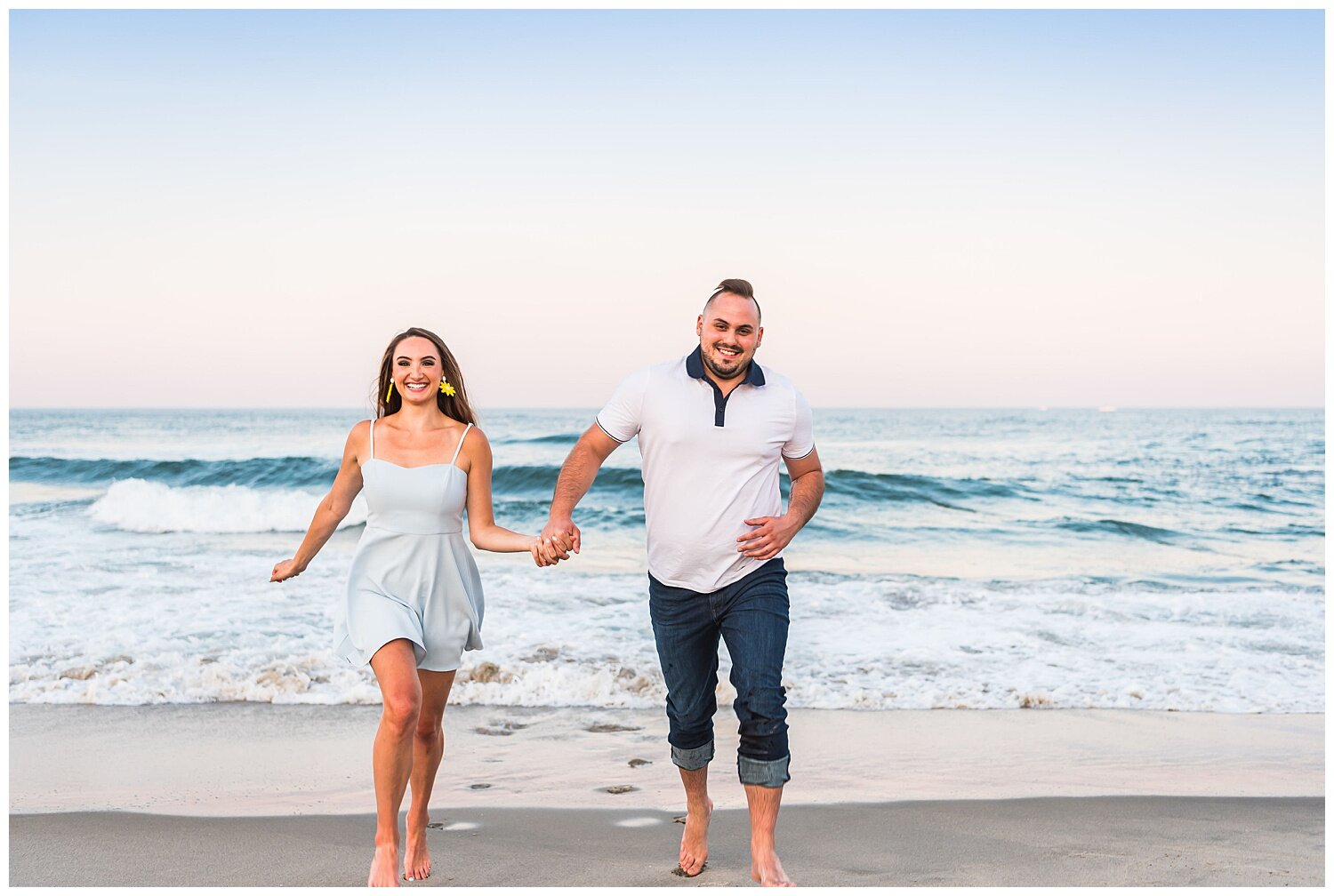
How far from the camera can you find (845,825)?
4578 millimetres

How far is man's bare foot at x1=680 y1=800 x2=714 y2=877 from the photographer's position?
400cm

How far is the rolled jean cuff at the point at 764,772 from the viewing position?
3.78 meters

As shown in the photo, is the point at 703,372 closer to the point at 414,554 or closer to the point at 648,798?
the point at 414,554

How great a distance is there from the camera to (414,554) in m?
4.00

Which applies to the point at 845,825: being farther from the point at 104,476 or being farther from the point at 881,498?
the point at 104,476

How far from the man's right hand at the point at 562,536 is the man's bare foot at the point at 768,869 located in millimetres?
1265

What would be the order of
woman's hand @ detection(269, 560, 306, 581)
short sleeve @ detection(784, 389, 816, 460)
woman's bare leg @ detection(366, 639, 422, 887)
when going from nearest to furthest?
woman's bare leg @ detection(366, 639, 422, 887) < short sleeve @ detection(784, 389, 816, 460) < woman's hand @ detection(269, 560, 306, 581)

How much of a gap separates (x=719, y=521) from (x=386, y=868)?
64.7 inches

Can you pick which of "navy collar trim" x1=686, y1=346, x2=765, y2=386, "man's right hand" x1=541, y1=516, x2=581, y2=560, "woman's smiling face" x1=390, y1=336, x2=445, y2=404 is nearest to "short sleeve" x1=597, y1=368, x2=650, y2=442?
"navy collar trim" x1=686, y1=346, x2=765, y2=386

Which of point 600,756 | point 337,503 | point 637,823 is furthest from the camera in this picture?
point 600,756

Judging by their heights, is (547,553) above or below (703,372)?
below

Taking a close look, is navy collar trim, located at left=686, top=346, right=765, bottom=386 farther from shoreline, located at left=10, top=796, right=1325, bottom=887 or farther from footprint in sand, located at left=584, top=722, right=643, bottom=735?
footprint in sand, located at left=584, top=722, right=643, bottom=735

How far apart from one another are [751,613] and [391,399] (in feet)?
5.44

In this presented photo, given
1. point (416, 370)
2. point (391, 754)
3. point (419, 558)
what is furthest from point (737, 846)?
point (416, 370)
